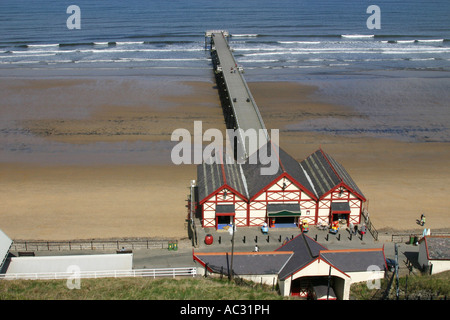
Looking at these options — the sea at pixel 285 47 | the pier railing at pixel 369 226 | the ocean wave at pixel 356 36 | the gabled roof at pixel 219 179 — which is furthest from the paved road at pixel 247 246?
the ocean wave at pixel 356 36

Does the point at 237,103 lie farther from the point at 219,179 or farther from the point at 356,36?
the point at 356,36

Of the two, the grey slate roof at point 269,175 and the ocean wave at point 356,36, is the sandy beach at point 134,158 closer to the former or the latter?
the grey slate roof at point 269,175

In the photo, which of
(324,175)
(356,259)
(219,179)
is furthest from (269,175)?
(356,259)

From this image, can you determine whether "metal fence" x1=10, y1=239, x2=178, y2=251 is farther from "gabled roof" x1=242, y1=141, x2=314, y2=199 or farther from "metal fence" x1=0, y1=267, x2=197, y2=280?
"gabled roof" x1=242, y1=141, x2=314, y2=199
